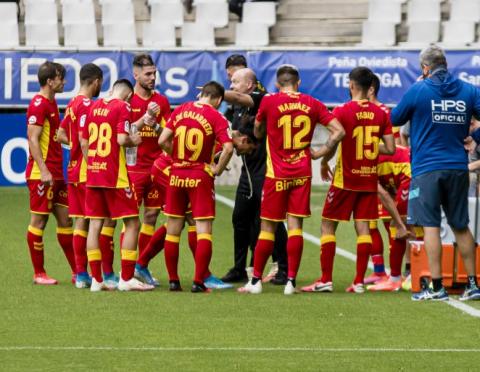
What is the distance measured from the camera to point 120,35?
23.5 m

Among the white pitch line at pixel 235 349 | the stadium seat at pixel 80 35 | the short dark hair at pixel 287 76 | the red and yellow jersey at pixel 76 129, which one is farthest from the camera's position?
the stadium seat at pixel 80 35

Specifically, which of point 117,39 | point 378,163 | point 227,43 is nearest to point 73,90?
point 117,39

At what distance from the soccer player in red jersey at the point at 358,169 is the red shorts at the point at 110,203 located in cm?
157

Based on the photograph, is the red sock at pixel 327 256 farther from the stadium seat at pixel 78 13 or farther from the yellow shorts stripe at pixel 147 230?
the stadium seat at pixel 78 13

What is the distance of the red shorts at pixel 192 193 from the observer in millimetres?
10703

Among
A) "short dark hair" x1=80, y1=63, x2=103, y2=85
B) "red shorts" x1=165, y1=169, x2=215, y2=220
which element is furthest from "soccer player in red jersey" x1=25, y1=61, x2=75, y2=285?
"red shorts" x1=165, y1=169, x2=215, y2=220

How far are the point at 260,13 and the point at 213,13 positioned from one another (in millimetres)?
832

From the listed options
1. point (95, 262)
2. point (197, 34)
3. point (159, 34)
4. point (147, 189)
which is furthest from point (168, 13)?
point (95, 262)

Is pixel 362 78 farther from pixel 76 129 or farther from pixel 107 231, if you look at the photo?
pixel 107 231

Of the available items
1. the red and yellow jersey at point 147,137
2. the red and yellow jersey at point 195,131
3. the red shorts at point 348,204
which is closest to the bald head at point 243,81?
the red and yellow jersey at point 195,131

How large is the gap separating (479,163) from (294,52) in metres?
12.1

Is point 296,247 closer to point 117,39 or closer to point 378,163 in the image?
point 378,163

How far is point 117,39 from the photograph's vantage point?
23.5 meters

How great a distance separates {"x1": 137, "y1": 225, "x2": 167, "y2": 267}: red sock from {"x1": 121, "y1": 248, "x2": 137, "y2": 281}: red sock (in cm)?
65
